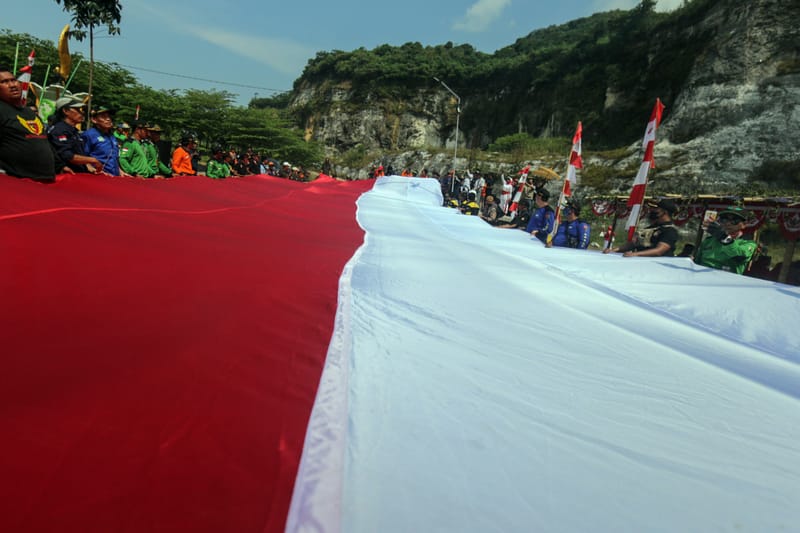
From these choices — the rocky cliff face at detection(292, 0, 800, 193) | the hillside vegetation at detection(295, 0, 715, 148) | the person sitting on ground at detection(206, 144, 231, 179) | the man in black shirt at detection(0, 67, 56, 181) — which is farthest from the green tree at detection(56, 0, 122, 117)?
the hillside vegetation at detection(295, 0, 715, 148)

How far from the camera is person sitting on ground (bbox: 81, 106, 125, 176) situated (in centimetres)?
391

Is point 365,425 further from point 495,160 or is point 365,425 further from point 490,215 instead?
point 495,160

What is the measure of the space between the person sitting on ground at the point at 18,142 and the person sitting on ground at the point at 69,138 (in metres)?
0.61

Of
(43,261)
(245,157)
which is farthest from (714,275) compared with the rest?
(245,157)

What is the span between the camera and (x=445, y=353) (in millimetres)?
1171

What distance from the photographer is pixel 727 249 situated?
3314mm

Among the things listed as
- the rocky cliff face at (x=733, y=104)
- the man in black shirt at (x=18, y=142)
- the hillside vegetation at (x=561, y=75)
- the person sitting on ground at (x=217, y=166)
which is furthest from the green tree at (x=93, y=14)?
the hillside vegetation at (x=561, y=75)

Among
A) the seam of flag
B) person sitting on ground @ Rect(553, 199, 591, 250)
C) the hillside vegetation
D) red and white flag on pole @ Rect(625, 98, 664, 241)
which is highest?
the hillside vegetation

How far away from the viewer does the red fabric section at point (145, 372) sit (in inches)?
21.3

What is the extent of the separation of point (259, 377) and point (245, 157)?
10979 millimetres

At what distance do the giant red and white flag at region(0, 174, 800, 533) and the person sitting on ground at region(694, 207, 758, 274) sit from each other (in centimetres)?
165

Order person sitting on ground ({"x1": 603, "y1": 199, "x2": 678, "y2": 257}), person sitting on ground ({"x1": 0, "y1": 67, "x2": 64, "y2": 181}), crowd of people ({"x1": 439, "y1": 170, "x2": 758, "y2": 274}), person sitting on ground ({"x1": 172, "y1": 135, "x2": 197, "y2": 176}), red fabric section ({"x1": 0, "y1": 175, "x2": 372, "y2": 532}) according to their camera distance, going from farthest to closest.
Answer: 1. person sitting on ground ({"x1": 172, "y1": 135, "x2": 197, "y2": 176})
2. crowd of people ({"x1": 439, "y1": 170, "x2": 758, "y2": 274})
3. person sitting on ground ({"x1": 603, "y1": 199, "x2": 678, "y2": 257})
4. person sitting on ground ({"x1": 0, "y1": 67, "x2": 64, "y2": 181})
5. red fabric section ({"x1": 0, "y1": 175, "x2": 372, "y2": 532})

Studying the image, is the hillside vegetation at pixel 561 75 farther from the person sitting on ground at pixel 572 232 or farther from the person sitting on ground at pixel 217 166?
the person sitting on ground at pixel 217 166

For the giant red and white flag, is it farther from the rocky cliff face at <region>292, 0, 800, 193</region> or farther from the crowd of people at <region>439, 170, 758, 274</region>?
the rocky cliff face at <region>292, 0, 800, 193</region>
